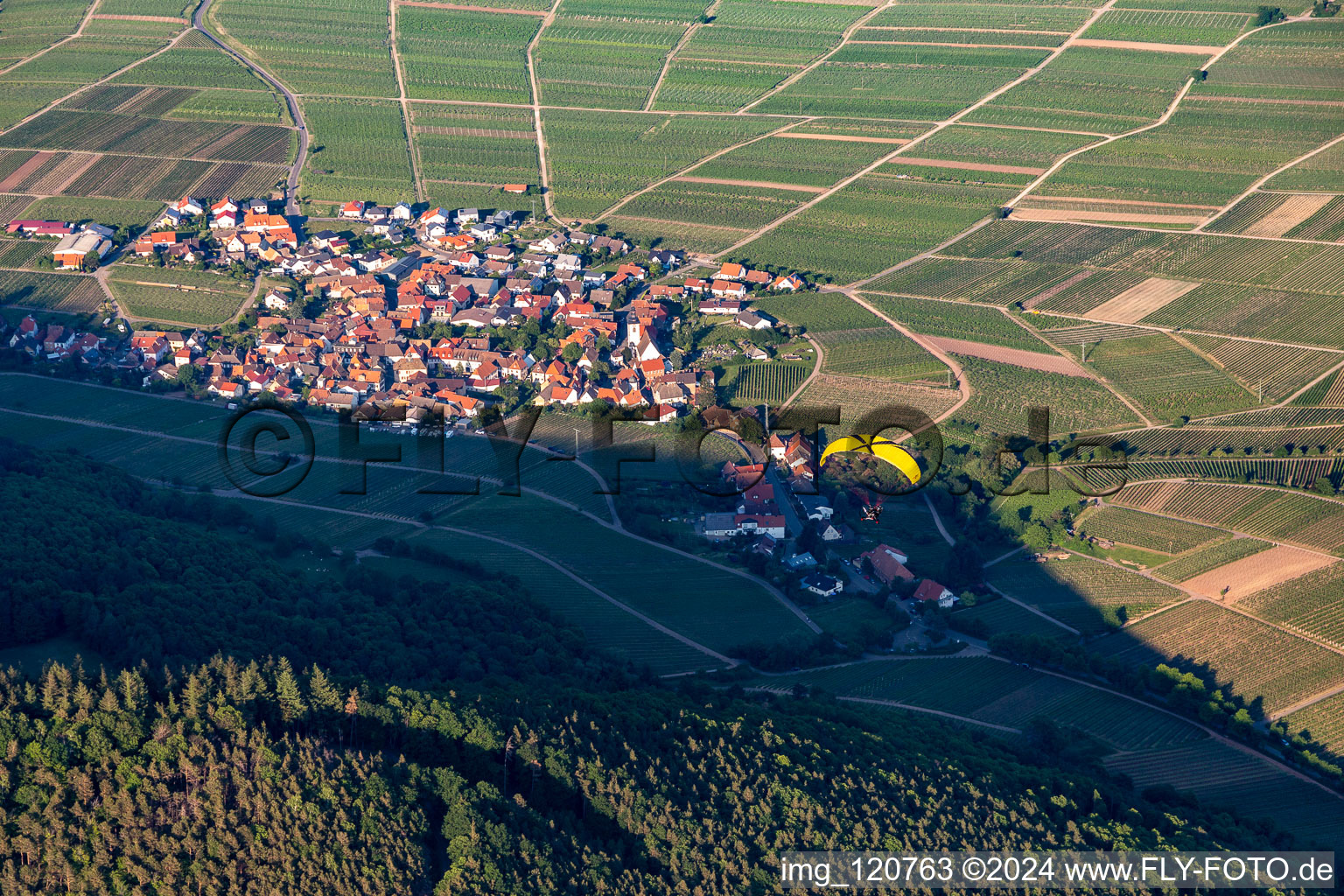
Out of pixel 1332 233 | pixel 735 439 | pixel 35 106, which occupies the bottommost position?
pixel 735 439

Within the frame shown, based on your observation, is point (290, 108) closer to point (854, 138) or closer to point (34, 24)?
point (34, 24)

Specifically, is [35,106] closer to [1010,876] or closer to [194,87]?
[194,87]

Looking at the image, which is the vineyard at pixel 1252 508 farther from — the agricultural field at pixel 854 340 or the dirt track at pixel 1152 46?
the dirt track at pixel 1152 46

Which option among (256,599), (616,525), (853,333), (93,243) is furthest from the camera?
(93,243)

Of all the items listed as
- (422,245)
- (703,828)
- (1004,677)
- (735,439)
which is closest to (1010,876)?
(703,828)

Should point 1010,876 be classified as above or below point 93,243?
below

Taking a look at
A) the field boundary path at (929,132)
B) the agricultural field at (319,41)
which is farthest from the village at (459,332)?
the agricultural field at (319,41)

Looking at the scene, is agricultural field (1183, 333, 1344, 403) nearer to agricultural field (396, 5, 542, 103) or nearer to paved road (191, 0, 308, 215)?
paved road (191, 0, 308, 215)

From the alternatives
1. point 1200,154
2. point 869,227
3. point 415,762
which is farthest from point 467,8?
point 415,762
